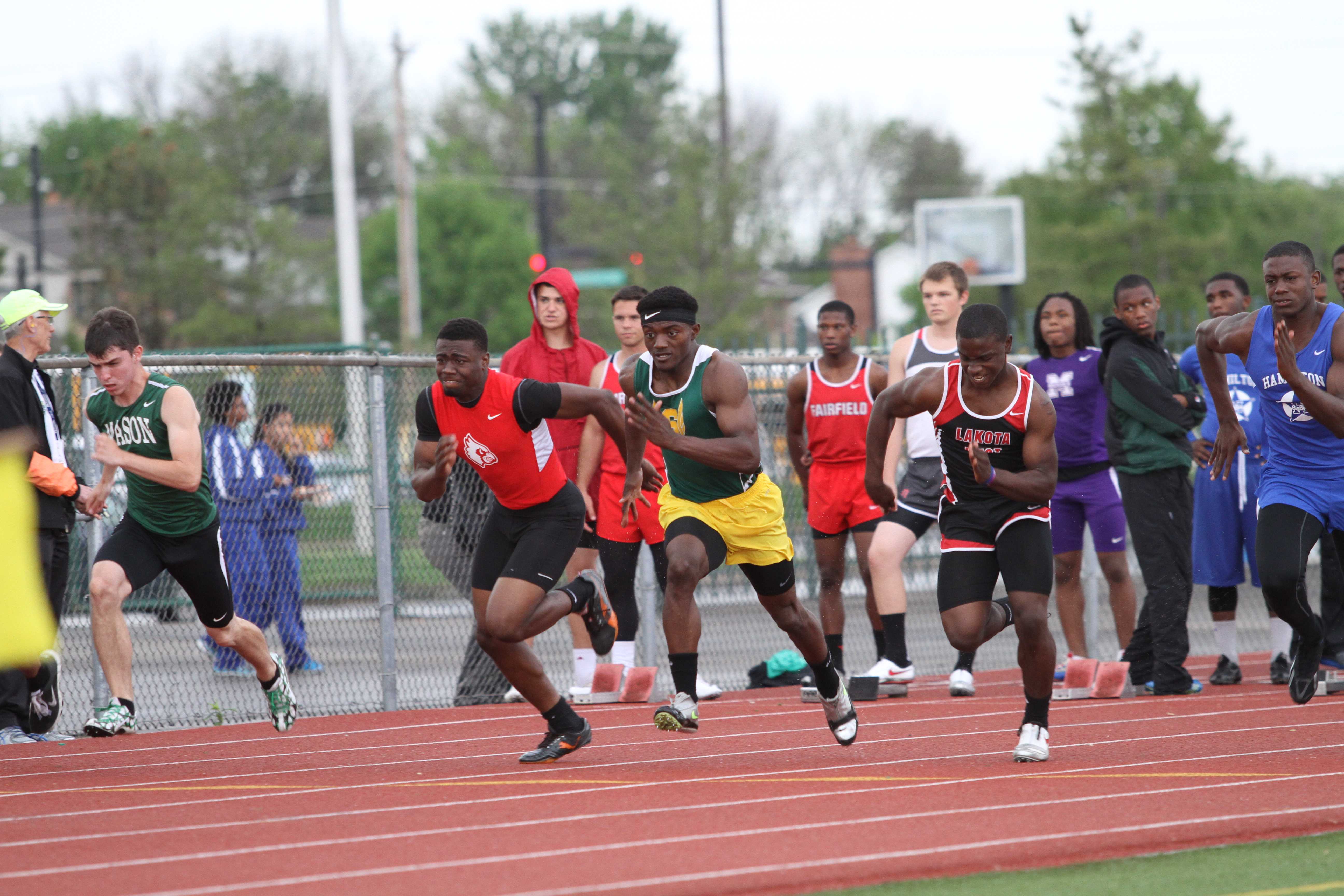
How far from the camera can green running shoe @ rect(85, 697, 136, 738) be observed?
26.5 feet

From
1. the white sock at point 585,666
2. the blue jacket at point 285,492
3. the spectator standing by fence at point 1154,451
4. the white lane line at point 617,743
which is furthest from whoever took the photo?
the blue jacket at point 285,492

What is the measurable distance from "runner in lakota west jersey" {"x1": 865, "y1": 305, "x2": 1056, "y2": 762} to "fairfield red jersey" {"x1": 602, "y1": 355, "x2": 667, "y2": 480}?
2.67 m

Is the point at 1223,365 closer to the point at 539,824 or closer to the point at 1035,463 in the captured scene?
the point at 1035,463

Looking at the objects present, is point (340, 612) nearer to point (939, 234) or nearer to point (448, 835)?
point (448, 835)

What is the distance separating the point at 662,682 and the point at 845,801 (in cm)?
447

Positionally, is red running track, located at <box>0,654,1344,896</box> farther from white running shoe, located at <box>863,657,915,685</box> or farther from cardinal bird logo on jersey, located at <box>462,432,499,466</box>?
cardinal bird logo on jersey, located at <box>462,432,499,466</box>

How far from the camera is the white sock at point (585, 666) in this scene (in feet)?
32.1

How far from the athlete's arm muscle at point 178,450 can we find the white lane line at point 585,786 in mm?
1839

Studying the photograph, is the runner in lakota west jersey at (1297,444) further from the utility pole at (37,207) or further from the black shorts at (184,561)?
the utility pole at (37,207)

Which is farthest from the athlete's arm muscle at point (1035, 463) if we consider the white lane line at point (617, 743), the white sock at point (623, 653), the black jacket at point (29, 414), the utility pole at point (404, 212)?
the utility pole at point (404, 212)

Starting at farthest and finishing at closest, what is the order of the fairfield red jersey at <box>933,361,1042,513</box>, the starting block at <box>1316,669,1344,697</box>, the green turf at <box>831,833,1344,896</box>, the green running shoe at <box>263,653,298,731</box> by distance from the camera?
the starting block at <box>1316,669,1344,697</box>, the green running shoe at <box>263,653,298,731</box>, the fairfield red jersey at <box>933,361,1042,513</box>, the green turf at <box>831,833,1344,896</box>

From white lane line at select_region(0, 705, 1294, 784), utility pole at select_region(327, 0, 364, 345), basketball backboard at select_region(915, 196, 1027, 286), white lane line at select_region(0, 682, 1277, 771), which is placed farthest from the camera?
basketball backboard at select_region(915, 196, 1027, 286)

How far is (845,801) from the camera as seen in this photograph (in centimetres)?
618

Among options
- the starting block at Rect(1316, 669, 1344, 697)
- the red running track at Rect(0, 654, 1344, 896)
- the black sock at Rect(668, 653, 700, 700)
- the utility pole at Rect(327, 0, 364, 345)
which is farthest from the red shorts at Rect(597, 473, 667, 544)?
the utility pole at Rect(327, 0, 364, 345)
